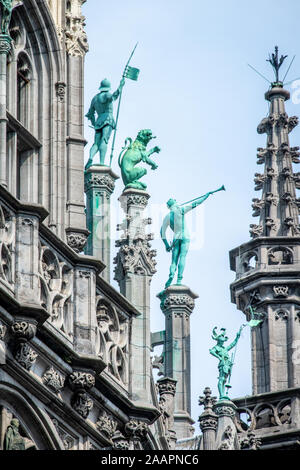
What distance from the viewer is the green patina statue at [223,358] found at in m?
53.2

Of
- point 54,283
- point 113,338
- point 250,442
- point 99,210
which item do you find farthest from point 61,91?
point 250,442

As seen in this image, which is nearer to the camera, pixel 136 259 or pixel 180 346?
pixel 136 259

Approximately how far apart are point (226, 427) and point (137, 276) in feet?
12.8

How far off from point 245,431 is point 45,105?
8.65 meters

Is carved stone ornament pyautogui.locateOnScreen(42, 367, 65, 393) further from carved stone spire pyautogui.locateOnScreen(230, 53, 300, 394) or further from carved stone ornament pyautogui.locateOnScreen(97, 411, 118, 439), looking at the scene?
carved stone spire pyautogui.locateOnScreen(230, 53, 300, 394)

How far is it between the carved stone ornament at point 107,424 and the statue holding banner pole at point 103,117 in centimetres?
504

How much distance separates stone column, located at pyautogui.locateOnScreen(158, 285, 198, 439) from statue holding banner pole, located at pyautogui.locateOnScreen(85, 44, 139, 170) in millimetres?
4584

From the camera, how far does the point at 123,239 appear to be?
50.4 m

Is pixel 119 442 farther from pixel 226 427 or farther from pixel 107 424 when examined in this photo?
pixel 226 427

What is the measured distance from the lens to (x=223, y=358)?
53.8 m

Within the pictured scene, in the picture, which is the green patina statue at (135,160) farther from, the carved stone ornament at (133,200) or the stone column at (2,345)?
the stone column at (2,345)

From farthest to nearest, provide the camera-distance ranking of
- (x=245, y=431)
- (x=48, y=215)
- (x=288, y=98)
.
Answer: (x=288, y=98)
(x=245, y=431)
(x=48, y=215)
